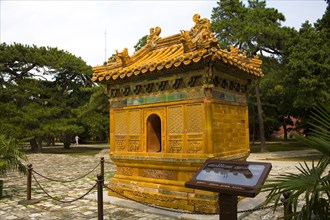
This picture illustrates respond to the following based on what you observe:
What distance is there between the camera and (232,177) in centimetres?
452

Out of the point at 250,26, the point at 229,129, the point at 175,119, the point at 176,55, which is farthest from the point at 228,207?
the point at 250,26

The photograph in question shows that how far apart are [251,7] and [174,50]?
23.7 meters

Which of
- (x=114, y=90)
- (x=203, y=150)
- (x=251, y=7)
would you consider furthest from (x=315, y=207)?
(x=251, y=7)

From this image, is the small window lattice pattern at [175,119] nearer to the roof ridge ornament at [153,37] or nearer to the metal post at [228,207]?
the roof ridge ornament at [153,37]

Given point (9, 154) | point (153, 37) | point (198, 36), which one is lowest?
point (9, 154)

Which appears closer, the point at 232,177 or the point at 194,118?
the point at 232,177

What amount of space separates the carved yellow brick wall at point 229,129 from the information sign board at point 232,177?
2.48 meters

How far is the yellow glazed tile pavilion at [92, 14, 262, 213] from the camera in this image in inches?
288

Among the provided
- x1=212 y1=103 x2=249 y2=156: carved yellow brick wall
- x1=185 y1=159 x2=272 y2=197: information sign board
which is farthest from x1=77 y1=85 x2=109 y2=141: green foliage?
x1=185 y1=159 x2=272 y2=197: information sign board

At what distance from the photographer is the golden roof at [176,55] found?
6996 mm

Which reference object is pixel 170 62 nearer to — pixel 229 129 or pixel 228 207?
pixel 229 129

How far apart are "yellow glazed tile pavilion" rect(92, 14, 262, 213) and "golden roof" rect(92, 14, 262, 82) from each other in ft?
Result: 0.08

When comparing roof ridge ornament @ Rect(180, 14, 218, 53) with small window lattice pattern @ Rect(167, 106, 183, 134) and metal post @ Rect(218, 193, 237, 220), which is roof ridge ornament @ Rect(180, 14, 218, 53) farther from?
metal post @ Rect(218, 193, 237, 220)

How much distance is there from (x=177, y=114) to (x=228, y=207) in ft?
12.8
